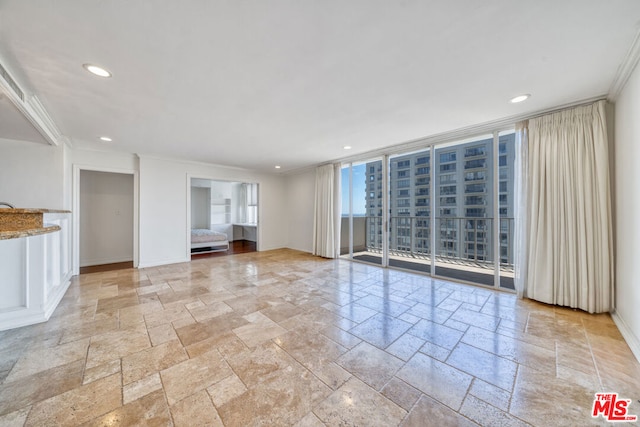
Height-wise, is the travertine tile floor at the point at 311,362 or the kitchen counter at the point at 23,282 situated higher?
the kitchen counter at the point at 23,282

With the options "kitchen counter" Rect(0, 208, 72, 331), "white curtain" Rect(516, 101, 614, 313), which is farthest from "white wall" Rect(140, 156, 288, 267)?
"white curtain" Rect(516, 101, 614, 313)

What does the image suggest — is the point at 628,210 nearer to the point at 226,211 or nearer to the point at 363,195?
the point at 363,195

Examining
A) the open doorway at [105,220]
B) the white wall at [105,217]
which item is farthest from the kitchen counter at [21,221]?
the white wall at [105,217]

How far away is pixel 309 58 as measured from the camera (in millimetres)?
1868

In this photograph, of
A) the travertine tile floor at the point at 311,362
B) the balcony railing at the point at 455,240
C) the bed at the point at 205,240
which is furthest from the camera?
the bed at the point at 205,240

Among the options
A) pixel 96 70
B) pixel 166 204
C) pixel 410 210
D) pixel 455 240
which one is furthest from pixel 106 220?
pixel 455 240

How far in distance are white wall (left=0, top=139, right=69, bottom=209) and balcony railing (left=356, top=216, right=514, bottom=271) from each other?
5749 mm

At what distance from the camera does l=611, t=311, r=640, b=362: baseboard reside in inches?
74.8

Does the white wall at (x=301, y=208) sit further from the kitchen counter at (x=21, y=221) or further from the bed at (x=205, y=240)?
the kitchen counter at (x=21, y=221)

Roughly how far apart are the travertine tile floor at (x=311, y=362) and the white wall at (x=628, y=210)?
0.24 meters

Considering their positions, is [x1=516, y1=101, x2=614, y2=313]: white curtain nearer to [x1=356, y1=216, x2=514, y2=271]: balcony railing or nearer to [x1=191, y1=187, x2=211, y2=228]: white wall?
[x1=356, y1=216, x2=514, y2=271]: balcony railing

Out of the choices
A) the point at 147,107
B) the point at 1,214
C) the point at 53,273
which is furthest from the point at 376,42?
the point at 53,273

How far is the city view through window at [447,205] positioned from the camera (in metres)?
3.67

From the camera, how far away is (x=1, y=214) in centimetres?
175
